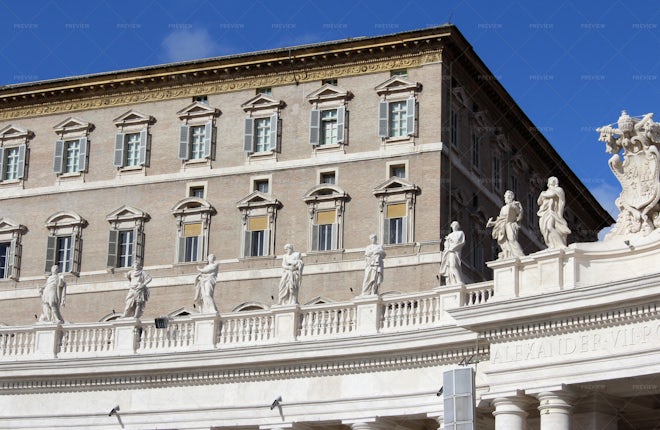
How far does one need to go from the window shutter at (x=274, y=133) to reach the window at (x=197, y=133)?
307 cm

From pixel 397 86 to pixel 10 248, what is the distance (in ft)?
71.8

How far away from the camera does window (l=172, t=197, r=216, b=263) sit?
72.9 metres

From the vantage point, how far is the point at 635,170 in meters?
37.0

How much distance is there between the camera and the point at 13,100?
261 feet

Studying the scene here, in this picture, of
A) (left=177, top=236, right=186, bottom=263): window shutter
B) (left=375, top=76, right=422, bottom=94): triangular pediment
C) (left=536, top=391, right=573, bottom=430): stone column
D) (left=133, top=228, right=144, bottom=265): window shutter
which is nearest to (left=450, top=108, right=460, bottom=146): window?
(left=375, top=76, right=422, bottom=94): triangular pediment

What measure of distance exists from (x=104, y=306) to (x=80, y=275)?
226cm

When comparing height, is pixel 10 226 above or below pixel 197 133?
below

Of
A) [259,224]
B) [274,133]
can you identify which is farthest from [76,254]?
[274,133]

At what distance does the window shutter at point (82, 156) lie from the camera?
7710cm

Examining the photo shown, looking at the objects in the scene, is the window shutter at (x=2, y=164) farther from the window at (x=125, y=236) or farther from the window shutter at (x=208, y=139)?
the window shutter at (x=208, y=139)

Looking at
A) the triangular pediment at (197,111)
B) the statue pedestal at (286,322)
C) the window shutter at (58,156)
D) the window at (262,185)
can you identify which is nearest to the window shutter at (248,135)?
the window at (262,185)

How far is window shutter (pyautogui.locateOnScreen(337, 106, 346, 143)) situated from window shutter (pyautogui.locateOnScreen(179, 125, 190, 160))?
26.1 ft

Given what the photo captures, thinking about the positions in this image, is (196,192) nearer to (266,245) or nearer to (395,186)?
(266,245)

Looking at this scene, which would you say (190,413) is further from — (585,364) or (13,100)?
(13,100)
